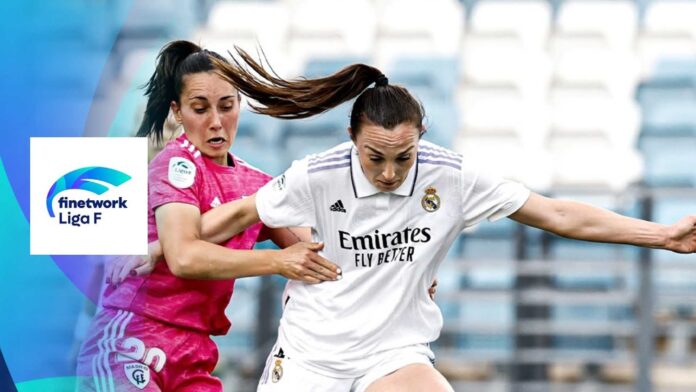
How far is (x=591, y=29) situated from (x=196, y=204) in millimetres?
6393

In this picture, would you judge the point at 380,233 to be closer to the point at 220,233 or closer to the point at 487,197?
the point at 487,197

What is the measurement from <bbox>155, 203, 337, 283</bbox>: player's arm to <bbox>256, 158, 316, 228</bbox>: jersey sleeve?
3.1 inches

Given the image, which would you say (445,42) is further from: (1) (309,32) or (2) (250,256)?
(2) (250,256)

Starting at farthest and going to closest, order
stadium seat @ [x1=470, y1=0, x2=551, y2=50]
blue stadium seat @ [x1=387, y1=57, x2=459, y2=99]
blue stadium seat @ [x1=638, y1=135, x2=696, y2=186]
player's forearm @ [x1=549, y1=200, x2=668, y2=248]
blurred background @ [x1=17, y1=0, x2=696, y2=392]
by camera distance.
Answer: stadium seat @ [x1=470, y1=0, x2=551, y2=50]
blue stadium seat @ [x1=387, y1=57, x2=459, y2=99]
blue stadium seat @ [x1=638, y1=135, x2=696, y2=186]
blurred background @ [x1=17, y1=0, x2=696, y2=392]
player's forearm @ [x1=549, y1=200, x2=668, y2=248]

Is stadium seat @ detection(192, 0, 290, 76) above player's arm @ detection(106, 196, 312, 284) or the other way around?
above

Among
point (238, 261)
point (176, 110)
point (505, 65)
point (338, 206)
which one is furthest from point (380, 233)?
point (505, 65)

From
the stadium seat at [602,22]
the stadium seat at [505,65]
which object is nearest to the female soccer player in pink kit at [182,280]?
the stadium seat at [505,65]

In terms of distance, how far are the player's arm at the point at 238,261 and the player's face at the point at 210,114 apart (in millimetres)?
299

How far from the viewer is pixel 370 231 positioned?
11.5 feet

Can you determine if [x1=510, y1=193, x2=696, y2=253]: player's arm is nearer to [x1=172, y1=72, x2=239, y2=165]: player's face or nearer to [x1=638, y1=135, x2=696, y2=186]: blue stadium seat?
[x1=172, y1=72, x2=239, y2=165]: player's face

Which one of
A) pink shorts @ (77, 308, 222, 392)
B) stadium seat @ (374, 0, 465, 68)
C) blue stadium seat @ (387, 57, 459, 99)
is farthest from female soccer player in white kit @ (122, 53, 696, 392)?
stadium seat @ (374, 0, 465, 68)

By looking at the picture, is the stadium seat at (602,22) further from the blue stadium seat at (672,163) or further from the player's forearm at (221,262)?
the player's forearm at (221,262)

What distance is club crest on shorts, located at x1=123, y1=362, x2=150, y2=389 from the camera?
3.77 meters

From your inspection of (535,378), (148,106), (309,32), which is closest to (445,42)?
(309,32)
